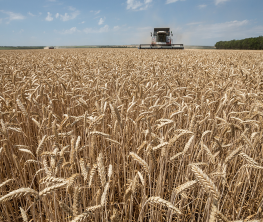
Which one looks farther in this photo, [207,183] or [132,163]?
[132,163]

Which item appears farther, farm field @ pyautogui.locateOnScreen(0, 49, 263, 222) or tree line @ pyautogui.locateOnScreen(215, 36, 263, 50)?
tree line @ pyautogui.locateOnScreen(215, 36, 263, 50)

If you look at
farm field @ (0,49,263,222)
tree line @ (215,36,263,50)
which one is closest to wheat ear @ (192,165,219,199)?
farm field @ (0,49,263,222)

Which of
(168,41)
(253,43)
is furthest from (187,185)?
(253,43)

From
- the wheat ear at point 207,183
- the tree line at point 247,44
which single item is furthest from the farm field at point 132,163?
the tree line at point 247,44

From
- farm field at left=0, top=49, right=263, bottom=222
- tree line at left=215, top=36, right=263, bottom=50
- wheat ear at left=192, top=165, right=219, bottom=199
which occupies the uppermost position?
tree line at left=215, top=36, right=263, bottom=50

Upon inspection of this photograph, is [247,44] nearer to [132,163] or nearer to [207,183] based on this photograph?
[132,163]

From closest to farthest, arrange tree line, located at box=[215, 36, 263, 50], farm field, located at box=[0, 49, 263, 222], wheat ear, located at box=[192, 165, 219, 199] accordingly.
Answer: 1. wheat ear, located at box=[192, 165, 219, 199]
2. farm field, located at box=[0, 49, 263, 222]
3. tree line, located at box=[215, 36, 263, 50]

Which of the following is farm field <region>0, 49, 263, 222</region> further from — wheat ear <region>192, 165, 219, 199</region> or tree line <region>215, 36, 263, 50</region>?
tree line <region>215, 36, 263, 50</region>

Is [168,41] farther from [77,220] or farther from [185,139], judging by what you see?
[77,220]

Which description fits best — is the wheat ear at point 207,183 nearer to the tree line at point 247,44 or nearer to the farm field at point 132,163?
the farm field at point 132,163

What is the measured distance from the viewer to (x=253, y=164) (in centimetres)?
105

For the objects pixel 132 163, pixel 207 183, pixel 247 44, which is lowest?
pixel 132 163

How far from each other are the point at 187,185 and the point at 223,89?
241 cm

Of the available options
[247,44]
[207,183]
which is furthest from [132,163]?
[247,44]
